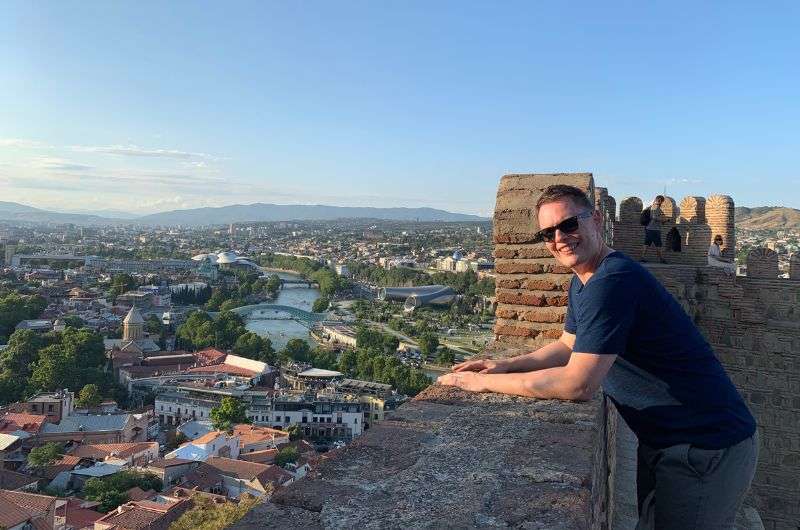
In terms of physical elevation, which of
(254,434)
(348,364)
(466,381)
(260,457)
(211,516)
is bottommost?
(348,364)

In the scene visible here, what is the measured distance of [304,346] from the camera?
3180 cm

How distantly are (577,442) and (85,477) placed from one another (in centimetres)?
1681

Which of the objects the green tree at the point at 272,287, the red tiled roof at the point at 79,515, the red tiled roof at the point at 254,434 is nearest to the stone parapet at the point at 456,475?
the red tiled roof at the point at 79,515

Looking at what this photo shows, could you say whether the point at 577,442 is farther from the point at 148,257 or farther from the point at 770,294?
the point at 148,257

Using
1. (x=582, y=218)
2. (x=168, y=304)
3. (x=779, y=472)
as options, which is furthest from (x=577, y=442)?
(x=168, y=304)

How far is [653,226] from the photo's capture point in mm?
5445

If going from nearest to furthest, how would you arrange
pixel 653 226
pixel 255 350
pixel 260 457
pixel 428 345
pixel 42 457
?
pixel 653 226 → pixel 42 457 → pixel 260 457 → pixel 255 350 → pixel 428 345

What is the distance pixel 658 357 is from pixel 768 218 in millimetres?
63203

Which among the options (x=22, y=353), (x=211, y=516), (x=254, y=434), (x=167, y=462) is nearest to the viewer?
(x=211, y=516)

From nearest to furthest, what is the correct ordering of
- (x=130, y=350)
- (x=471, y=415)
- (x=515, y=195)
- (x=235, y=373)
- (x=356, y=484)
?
(x=356, y=484)
(x=471, y=415)
(x=515, y=195)
(x=235, y=373)
(x=130, y=350)

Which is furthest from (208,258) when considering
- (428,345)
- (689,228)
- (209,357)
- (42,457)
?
(689,228)

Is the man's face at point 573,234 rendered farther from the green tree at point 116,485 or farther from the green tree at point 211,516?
the green tree at point 116,485

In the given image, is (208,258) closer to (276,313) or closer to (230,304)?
(276,313)

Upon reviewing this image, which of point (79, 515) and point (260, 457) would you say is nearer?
point (79, 515)
